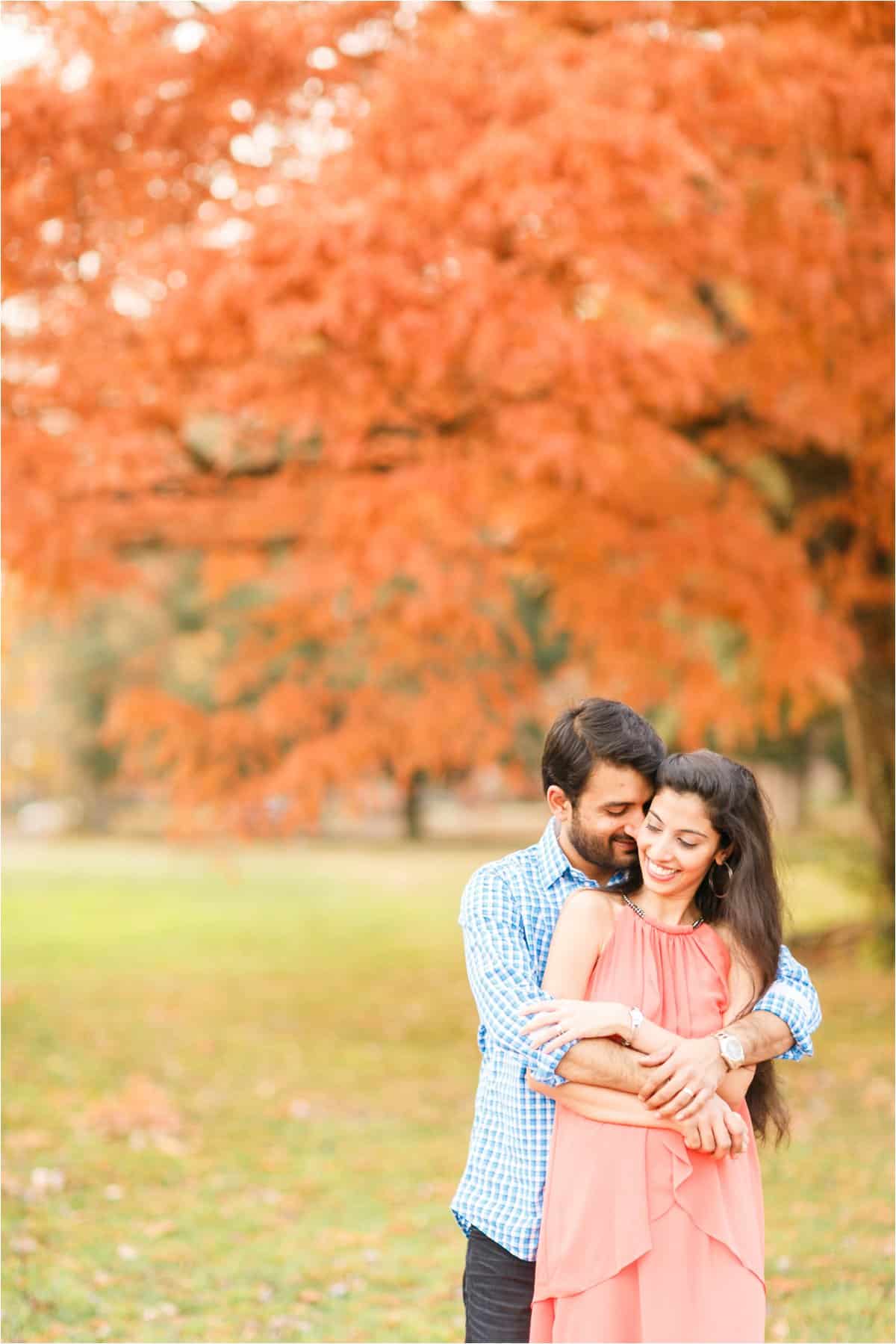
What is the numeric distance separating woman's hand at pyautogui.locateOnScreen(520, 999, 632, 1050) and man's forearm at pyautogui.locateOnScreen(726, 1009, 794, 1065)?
0.69 ft

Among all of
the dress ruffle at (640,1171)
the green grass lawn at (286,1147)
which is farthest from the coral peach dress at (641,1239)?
the green grass lawn at (286,1147)

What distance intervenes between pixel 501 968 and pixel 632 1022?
24 cm

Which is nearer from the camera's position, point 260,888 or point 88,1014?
point 88,1014

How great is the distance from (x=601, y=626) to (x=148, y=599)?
3307 mm

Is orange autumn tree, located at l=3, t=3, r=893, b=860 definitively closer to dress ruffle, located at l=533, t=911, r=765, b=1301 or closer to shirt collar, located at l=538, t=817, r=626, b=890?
shirt collar, located at l=538, t=817, r=626, b=890

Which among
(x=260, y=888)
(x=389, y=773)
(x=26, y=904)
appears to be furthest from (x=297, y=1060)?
(x=260, y=888)

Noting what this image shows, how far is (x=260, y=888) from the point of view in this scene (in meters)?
20.2

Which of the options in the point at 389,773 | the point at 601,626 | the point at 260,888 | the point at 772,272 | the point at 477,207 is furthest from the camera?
the point at 260,888

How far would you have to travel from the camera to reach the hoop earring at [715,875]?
7.77 ft

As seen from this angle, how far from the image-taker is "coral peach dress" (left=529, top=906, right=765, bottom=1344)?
216 centimetres

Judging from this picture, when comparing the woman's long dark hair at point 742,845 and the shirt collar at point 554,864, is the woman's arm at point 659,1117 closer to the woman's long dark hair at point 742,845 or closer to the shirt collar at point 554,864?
the woman's long dark hair at point 742,845

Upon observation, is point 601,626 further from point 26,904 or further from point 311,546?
point 26,904

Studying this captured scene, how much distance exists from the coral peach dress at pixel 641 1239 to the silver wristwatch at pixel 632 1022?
6cm

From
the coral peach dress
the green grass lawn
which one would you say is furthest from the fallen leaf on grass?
the coral peach dress
